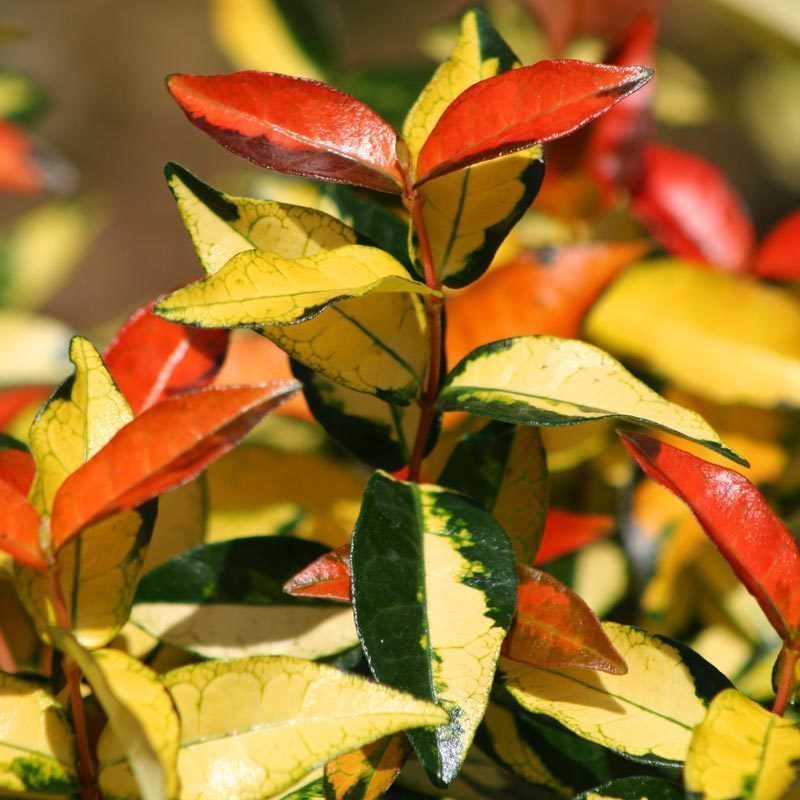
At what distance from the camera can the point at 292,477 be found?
73cm

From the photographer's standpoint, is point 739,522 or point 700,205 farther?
point 700,205

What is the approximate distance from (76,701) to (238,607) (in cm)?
11

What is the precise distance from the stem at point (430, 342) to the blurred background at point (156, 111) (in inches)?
66.6

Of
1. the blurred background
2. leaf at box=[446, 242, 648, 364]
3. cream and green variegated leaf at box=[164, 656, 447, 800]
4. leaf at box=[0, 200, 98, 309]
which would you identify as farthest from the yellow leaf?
the blurred background

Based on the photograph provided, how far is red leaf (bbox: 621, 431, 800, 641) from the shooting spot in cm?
45

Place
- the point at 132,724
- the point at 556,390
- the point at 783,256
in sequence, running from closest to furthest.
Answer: the point at 132,724
the point at 556,390
the point at 783,256

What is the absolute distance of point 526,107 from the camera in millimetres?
434

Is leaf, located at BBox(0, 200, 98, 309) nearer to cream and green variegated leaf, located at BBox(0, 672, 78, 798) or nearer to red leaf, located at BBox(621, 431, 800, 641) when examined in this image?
cream and green variegated leaf, located at BBox(0, 672, 78, 798)

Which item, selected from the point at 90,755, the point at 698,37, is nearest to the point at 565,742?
the point at 90,755

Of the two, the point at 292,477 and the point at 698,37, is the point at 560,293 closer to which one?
the point at 292,477

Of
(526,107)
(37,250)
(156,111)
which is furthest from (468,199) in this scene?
(156,111)

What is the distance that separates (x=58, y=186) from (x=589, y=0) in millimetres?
542

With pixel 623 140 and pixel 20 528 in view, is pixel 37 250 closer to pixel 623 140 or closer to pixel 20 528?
pixel 623 140

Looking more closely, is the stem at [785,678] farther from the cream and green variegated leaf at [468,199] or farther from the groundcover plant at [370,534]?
the cream and green variegated leaf at [468,199]
